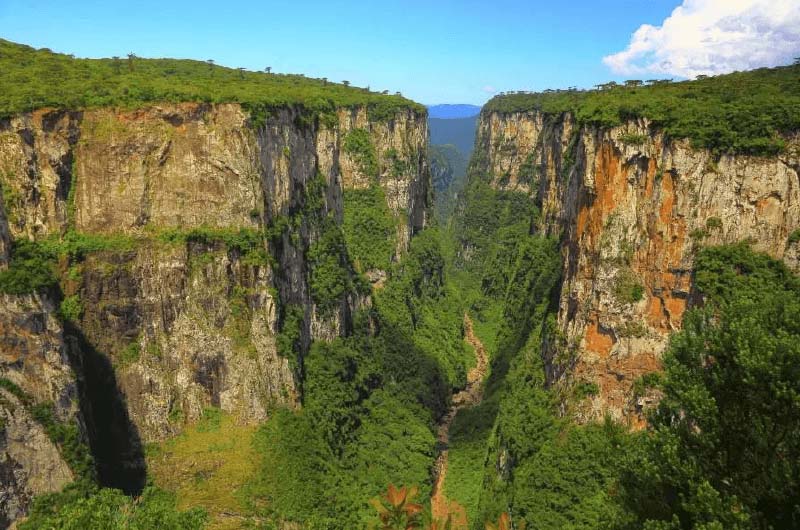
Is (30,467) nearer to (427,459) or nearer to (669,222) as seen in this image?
(427,459)

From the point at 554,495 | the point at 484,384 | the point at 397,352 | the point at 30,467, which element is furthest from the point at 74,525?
the point at 484,384

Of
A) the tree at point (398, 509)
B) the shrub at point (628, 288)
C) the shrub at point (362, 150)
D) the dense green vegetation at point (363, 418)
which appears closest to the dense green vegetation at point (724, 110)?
the shrub at point (628, 288)

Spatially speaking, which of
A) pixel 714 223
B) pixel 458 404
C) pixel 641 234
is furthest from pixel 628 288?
pixel 458 404

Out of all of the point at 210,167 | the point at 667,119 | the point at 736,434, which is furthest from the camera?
the point at 210,167

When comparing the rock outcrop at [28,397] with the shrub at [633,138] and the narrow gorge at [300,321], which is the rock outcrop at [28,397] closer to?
the narrow gorge at [300,321]

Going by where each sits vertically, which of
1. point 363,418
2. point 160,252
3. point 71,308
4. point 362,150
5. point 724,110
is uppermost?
point 724,110

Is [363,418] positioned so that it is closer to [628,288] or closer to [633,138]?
[628,288]

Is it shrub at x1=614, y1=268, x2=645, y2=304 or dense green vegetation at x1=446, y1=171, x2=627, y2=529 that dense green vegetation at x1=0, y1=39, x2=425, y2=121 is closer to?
shrub at x1=614, y1=268, x2=645, y2=304

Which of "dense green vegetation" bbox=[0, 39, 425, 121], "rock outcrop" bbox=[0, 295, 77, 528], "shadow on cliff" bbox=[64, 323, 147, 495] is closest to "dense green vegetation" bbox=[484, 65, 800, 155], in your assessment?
"dense green vegetation" bbox=[0, 39, 425, 121]
